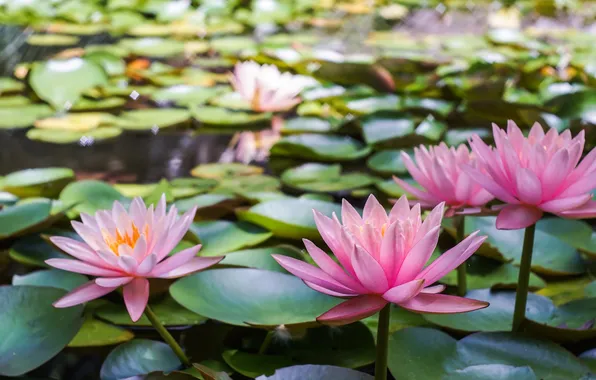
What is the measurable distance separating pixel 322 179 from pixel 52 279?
0.66 metres

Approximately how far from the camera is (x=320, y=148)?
1563mm

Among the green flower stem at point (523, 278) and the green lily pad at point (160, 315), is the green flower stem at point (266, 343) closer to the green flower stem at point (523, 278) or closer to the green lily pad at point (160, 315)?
the green lily pad at point (160, 315)

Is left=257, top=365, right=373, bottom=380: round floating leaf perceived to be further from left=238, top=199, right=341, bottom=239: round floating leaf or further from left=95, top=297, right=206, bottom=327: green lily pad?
left=238, top=199, right=341, bottom=239: round floating leaf

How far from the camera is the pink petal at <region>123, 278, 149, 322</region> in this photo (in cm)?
63

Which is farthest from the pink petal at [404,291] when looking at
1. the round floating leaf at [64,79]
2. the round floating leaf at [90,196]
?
the round floating leaf at [64,79]

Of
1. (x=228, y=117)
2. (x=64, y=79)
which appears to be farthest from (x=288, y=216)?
(x=64, y=79)

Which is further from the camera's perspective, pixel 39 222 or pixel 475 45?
pixel 475 45

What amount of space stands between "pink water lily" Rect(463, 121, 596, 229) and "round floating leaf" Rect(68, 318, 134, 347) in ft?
1.58

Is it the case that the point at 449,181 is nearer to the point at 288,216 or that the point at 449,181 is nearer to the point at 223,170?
the point at 288,216

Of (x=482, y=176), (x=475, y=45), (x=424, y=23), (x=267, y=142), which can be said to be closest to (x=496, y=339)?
(x=482, y=176)

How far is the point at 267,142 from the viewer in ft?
5.58

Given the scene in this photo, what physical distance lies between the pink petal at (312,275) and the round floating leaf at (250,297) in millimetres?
151

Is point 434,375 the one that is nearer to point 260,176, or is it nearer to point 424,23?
point 260,176

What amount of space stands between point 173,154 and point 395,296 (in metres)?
1.16
